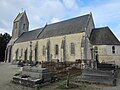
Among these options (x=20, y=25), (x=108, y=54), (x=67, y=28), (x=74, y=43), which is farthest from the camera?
(x=20, y=25)

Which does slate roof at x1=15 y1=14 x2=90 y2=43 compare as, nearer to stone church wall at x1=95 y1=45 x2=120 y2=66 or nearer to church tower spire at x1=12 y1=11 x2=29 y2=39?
stone church wall at x1=95 y1=45 x2=120 y2=66

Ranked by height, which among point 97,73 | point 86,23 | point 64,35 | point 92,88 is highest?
point 86,23

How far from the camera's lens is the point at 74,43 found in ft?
98.9

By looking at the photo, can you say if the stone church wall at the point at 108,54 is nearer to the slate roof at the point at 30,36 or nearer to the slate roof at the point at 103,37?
the slate roof at the point at 103,37

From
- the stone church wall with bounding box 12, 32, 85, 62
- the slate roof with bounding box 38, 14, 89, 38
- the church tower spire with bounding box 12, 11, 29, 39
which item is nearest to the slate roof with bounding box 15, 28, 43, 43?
the stone church wall with bounding box 12, 32, 85, 62

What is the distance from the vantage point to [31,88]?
10891 millimetres

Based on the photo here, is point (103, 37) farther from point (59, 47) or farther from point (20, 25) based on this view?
point (20, 25)

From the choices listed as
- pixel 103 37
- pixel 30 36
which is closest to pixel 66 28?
pixel 103 37

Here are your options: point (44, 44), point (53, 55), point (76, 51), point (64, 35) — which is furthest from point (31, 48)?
point (76, 51)

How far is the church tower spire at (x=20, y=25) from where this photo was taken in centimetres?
4926

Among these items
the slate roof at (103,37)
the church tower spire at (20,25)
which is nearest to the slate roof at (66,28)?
the slate roof at (103,37)

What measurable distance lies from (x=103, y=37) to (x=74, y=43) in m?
5.61

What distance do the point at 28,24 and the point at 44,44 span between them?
60.1 feet

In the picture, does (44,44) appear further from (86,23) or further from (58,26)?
(86,23)
